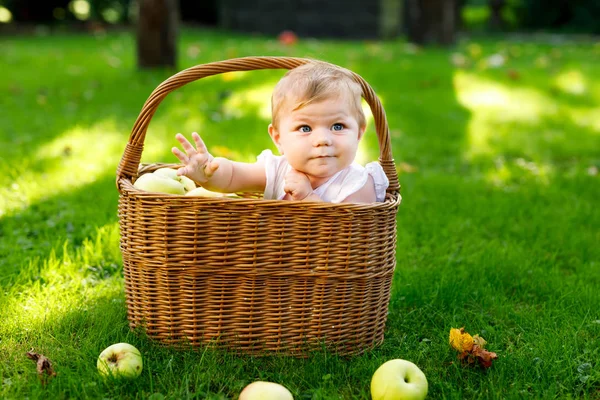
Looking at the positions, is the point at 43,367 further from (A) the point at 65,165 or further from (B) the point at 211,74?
(A) the point at 65,165

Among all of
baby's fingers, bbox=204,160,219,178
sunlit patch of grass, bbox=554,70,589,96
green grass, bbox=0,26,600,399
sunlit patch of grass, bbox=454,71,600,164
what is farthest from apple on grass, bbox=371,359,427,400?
sunlit patch of grass, bbox=554,70,589,96

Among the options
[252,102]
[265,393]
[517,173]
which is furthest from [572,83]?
[265,393]

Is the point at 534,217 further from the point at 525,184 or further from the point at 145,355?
the point at 145,355

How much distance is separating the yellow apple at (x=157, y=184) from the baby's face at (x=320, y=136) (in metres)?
0.43

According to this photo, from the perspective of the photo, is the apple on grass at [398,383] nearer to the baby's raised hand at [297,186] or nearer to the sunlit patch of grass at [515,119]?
the baby's raised hand at [297,186]

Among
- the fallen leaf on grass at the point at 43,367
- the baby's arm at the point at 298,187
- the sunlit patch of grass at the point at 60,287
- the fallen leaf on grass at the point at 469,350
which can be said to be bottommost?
the sunlit patch of grass at the point at 60,287

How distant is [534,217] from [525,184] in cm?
65

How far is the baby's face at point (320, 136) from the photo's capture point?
7.50 ft

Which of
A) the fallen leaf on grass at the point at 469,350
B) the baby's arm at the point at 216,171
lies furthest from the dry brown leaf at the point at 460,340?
the baby's arm at the point at 216,171

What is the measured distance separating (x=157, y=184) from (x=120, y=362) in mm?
675

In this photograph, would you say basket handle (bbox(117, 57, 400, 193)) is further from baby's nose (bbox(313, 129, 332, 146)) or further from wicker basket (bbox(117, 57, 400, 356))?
baby's nose (bbox(313, 129, 332, 146))

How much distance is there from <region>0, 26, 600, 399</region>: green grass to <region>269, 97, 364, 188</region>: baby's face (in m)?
0.64

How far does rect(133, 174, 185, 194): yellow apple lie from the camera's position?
2.45 metres

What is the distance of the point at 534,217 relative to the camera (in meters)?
3.67
